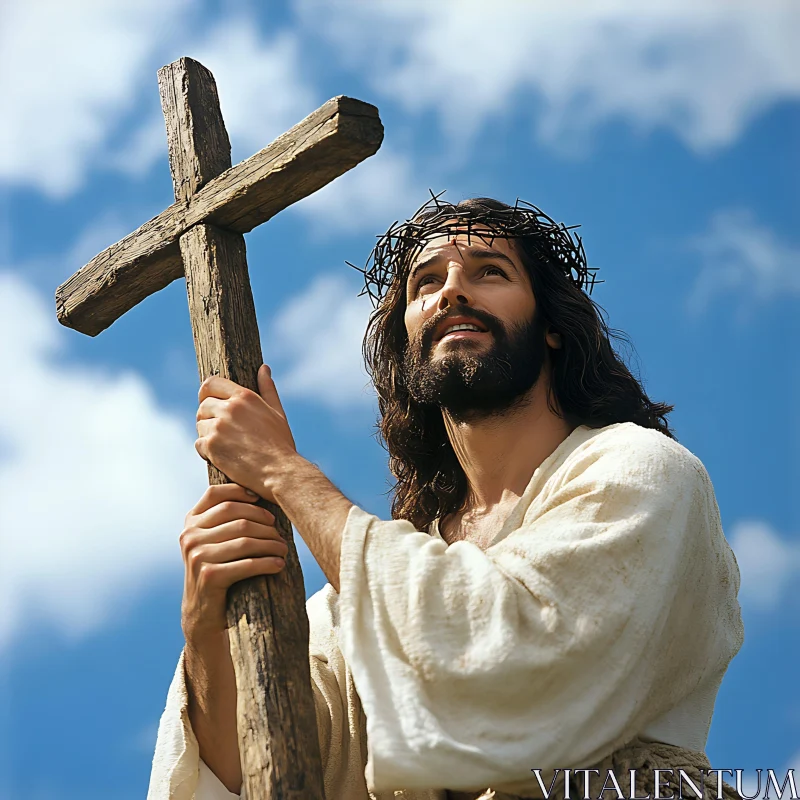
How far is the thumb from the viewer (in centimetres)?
373

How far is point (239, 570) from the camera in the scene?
3473 millimetres

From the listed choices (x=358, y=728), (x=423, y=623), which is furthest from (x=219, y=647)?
(x=423, y=623)

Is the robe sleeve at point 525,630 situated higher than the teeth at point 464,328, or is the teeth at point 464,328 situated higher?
the teeth at point 464,328

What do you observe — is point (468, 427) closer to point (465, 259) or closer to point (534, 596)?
point (465, 259)

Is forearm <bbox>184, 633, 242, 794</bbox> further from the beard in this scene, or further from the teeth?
the teeth

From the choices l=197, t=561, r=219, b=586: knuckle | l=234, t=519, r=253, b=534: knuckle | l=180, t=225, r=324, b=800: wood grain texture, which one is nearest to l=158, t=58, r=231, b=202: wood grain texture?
l=180, t=225, r=324, b=800: wood grain texture

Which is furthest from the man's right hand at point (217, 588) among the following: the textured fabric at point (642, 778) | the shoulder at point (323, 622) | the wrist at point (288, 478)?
the textured fabric at point (642, 778)

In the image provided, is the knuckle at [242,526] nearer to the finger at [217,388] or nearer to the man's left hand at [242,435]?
the man's left hand at [242,435]

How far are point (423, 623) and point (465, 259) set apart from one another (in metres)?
1.86

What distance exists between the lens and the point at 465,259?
14.7 feet

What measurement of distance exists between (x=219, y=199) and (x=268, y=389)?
0.66 m

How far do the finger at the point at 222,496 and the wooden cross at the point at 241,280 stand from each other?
0.07 metres

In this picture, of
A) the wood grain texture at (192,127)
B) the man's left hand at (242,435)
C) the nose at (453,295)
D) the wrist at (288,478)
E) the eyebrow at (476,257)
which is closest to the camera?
the wrist at (288,478)

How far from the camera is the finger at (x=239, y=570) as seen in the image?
11.4 feet
